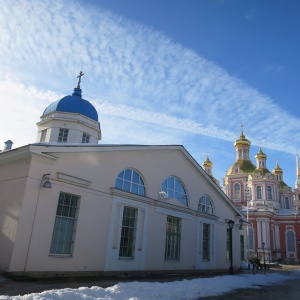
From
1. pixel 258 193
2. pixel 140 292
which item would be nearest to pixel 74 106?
pixel 140 292

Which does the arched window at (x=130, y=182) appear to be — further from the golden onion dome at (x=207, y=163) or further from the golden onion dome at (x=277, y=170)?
the golden onion dome at (x=277, y=170)

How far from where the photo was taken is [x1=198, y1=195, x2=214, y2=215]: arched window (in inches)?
796

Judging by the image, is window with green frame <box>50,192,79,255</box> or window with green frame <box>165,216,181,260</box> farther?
window with green frame <box>165,216,181,260</box>

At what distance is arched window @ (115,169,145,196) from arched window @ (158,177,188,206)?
59.5 inches

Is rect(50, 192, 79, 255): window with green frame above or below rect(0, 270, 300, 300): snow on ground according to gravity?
above

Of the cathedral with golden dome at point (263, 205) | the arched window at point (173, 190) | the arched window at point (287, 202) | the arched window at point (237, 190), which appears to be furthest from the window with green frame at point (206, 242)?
the arched window at point (287, 202)

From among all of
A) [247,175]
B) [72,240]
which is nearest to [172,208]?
[72,240]

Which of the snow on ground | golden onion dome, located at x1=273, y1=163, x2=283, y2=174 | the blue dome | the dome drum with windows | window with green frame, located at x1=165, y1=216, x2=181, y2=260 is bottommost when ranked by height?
the snow on ground

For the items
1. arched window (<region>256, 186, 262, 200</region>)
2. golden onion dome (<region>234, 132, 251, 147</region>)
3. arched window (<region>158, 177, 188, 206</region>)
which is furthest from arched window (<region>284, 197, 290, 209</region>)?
arched window (<region>158, 177, 188, 206</region>)

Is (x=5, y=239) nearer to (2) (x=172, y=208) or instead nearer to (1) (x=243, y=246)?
(2) (x=172, y=208)

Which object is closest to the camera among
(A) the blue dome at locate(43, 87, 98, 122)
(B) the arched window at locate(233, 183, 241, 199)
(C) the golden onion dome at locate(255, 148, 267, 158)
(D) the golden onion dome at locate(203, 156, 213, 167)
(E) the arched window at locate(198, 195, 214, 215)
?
(E) the arched window at locate(198, 195, 214, 215)

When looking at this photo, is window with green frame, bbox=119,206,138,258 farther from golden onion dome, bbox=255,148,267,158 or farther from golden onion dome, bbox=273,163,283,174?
golden onion dome, bbox=273,163,283,174

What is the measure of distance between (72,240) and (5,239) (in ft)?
8.25

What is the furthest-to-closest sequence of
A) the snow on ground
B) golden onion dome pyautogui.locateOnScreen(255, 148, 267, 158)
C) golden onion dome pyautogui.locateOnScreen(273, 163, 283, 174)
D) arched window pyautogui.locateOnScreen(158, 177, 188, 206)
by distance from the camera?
golden onion dome pyautogui.locateOnScreen(273, 163, 283, 174) → golden onion dome pyautogui.locateOnScreen(255, 148, 267, 158) → arched window pyautogui.locateOnScreen(158, 177, 188, 206) → the snow on ground
